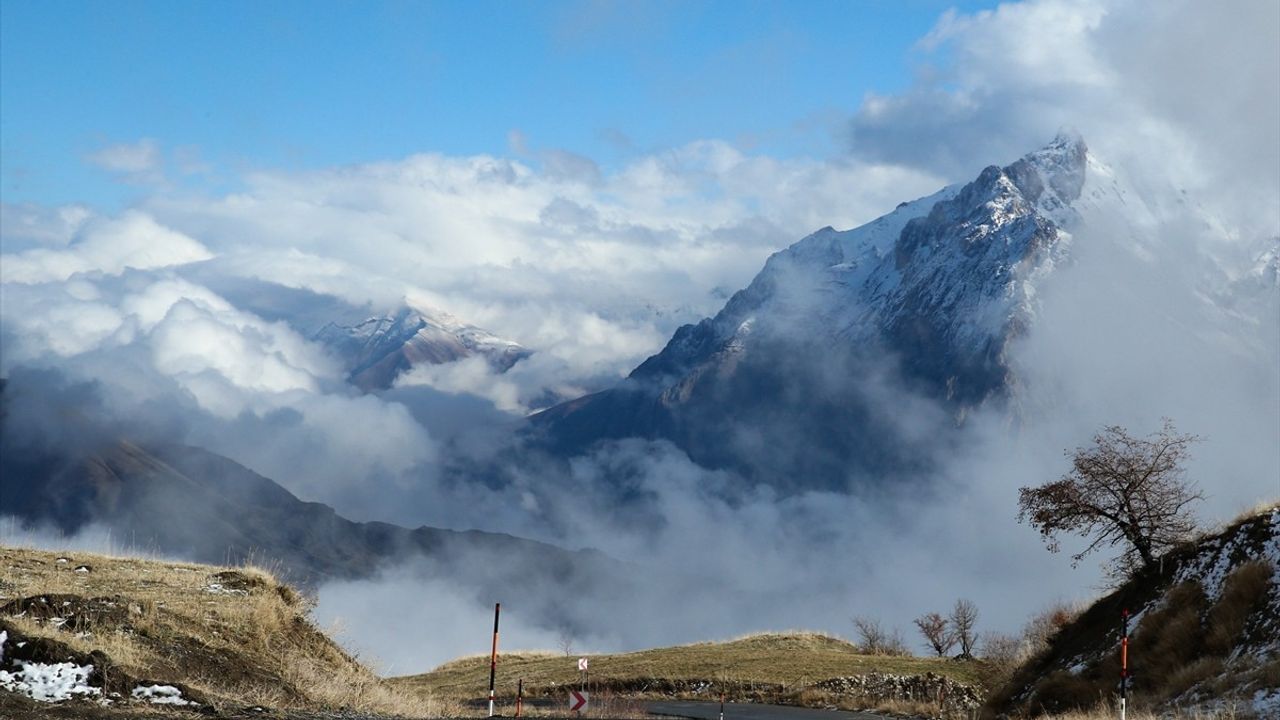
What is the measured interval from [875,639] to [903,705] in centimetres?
3457

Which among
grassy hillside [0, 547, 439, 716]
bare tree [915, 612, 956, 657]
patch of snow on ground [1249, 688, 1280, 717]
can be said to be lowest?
patch of snow on ground [1249, 688, 1280, 717]

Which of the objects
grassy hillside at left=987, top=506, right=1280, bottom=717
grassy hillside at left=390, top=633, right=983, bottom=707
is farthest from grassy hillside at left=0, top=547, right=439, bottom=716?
grassy hillside at left=390, top=633, right=983, bottom=707

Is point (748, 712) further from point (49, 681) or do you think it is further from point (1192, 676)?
point (49, 681)

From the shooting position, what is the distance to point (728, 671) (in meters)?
56.8

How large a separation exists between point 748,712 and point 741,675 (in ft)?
38.4

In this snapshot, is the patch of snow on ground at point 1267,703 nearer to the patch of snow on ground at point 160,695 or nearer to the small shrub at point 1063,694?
the small shrub at point 1063,694

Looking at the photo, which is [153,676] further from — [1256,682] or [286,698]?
[1256,682]

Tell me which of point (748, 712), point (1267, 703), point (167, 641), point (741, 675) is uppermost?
point (741, 675)

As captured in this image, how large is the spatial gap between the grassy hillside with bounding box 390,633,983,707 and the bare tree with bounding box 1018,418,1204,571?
17.9 meters

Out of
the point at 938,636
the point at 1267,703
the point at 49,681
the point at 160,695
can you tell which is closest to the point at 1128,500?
the point at 1267,703

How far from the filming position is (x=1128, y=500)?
3094cm

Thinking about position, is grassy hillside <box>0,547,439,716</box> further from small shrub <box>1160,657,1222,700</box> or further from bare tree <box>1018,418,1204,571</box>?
bare tree <box>1018,418,1204,571</box>

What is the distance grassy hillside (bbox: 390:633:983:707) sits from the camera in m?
49.8

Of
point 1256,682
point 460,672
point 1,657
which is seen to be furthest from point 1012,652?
point 1,657
